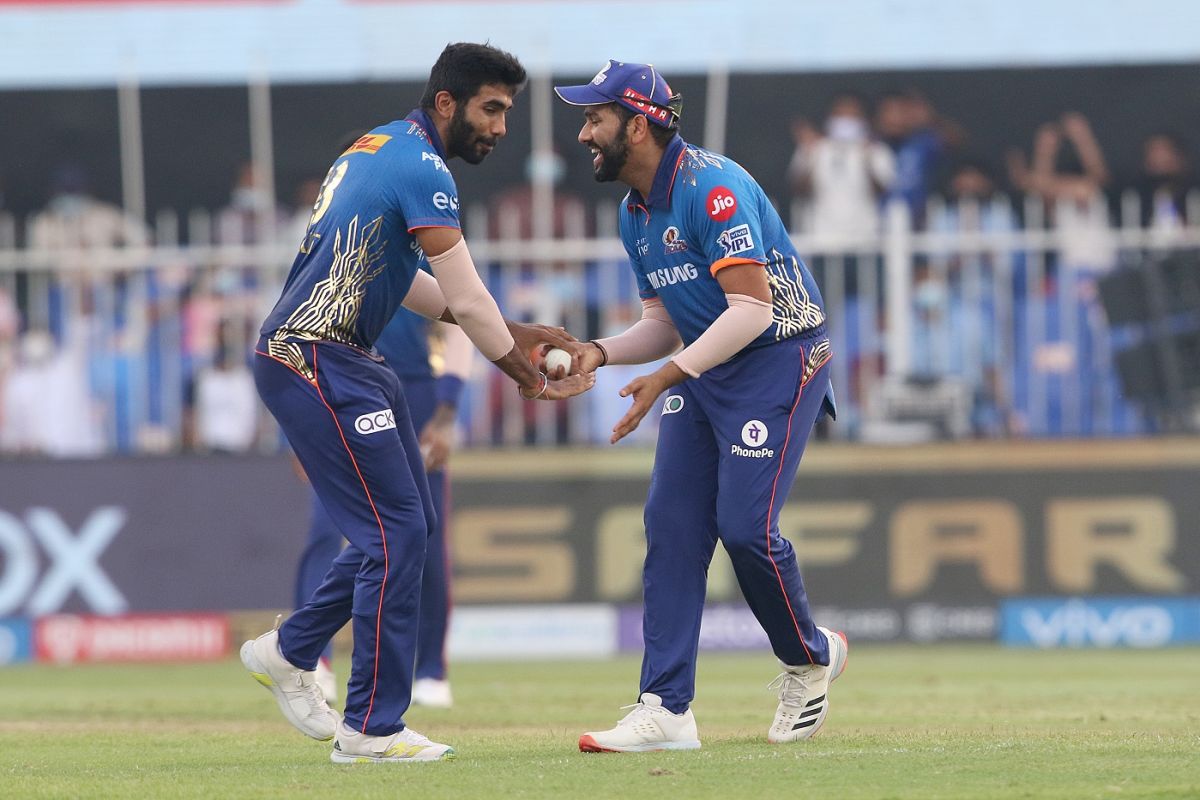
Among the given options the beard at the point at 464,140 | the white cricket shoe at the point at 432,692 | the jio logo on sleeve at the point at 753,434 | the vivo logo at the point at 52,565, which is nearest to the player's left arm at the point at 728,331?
the jio logo on sleeve at the point at 753,434

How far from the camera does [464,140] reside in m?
6.50

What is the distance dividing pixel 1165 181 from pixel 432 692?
28.6 ft

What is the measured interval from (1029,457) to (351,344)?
8.13 metres

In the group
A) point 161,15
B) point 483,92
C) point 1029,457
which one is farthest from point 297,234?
point 483,92

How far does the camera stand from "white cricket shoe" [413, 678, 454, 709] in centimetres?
909

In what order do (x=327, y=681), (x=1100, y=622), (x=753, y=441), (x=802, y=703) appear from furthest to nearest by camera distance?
(x=1100, y=622), (x=327, y=681), (x=802, y=703), (x=753, y=441)

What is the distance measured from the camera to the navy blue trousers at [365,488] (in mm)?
6312

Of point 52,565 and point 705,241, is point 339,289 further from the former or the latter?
point 52,565

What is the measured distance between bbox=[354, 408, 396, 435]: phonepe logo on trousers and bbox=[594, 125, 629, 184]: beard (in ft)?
3.73

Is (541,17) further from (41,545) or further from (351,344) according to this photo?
(351,344)

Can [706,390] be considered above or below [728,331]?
below

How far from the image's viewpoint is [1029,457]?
1353 cm

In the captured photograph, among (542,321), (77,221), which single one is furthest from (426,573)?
(77,221)

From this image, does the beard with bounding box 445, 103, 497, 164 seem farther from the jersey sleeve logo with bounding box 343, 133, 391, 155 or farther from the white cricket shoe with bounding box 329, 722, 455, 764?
the white cricket shoe with bounding box 329, 722, 455, 764
